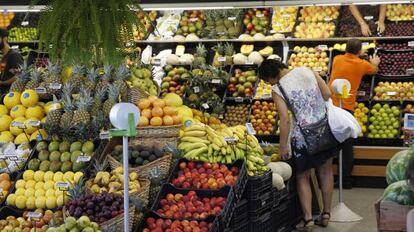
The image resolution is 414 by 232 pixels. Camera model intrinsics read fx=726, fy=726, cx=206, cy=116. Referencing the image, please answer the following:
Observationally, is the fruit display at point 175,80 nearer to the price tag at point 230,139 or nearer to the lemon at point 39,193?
the price tag at point 230,139

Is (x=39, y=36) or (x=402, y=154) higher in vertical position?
(x=39, y=36)

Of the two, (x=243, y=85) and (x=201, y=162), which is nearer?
(x=201, y=162)

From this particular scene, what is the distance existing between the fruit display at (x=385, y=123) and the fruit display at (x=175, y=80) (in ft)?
7.69

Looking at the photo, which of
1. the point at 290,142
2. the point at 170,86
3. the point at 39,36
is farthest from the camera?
the point at 170,86

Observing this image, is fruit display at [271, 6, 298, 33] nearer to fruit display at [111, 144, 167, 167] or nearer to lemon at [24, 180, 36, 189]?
fruit display at [111, 144, 167, 167]

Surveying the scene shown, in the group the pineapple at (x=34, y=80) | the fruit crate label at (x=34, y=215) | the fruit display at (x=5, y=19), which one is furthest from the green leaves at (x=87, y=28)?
the fruit display at (x=5, y=19)

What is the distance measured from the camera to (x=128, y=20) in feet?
11.4

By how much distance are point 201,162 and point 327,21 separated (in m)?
4.69

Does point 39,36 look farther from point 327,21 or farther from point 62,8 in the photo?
point 327,21

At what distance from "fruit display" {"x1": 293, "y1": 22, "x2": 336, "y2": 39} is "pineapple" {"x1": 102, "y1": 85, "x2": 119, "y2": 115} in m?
4.31

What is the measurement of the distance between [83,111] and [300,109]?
1.95 metres

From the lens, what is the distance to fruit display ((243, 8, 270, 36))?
398 inches

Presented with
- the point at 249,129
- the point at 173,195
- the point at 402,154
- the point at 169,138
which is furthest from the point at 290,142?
the point at 402,154

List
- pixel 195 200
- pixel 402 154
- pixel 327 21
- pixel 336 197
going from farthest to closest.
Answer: pixel 327 21 < pixel 336 197 < pixel 195 200 < pixel 402 154
